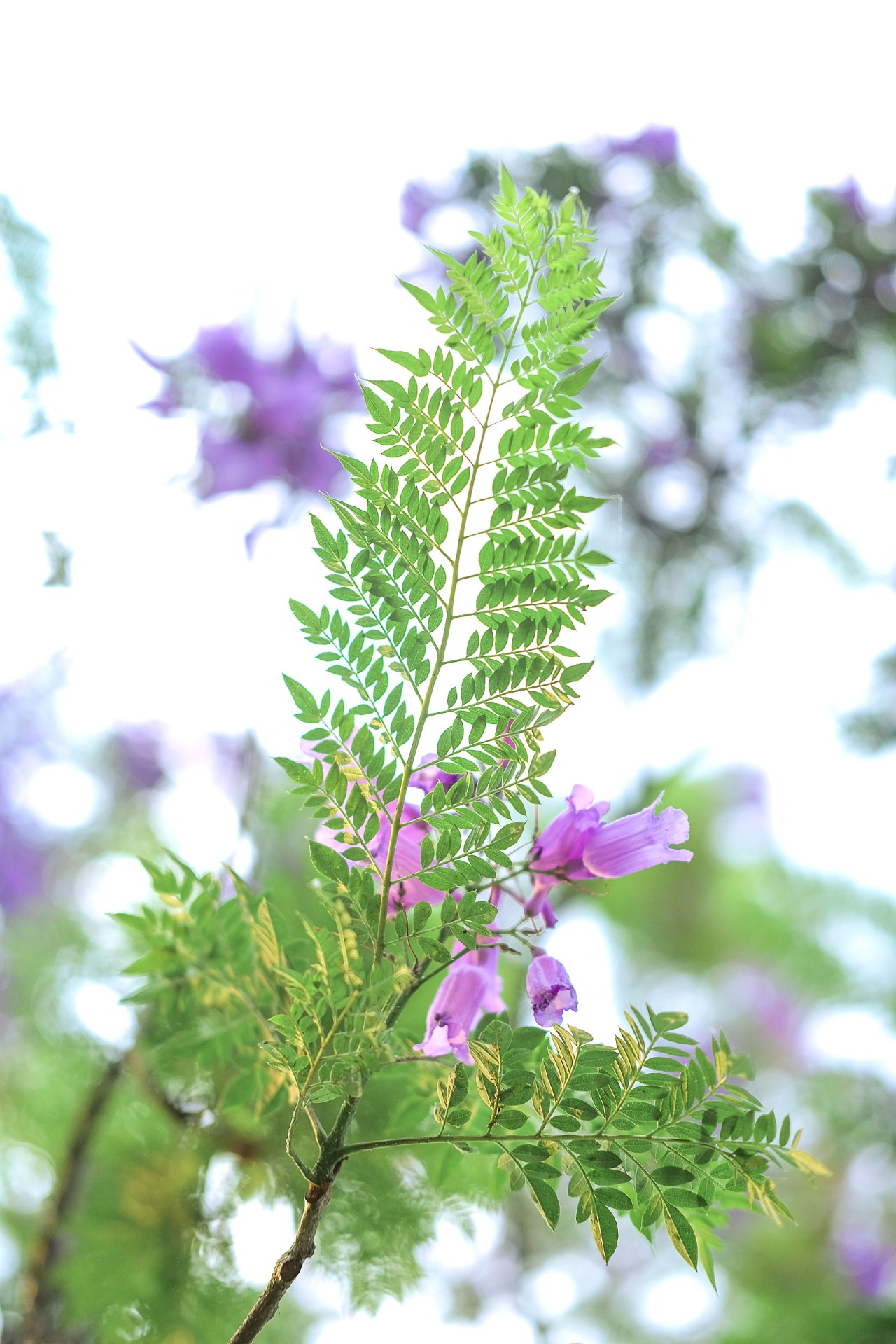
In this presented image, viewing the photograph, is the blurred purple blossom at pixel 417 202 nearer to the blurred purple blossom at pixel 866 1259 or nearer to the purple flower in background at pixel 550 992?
the purple flower in background at pixel 550 992

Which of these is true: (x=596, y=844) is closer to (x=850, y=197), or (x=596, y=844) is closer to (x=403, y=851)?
(x=403, y=851)

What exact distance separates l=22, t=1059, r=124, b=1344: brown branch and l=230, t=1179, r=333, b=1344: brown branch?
257mm

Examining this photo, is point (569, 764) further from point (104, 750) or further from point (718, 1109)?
point (104, 750)

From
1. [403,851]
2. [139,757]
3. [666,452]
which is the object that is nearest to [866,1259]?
[666,452]

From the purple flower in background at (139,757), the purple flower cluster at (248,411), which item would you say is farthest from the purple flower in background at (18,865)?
the purple flower cluster at (248,411)

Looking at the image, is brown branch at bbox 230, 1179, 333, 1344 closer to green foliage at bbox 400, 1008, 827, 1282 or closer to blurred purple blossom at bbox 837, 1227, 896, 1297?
green foliage at bbox 400, 1008, 827, 1282

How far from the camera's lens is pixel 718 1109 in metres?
0.21

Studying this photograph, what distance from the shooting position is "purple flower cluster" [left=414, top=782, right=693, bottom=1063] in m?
0.22

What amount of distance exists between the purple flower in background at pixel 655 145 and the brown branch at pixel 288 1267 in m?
0.93

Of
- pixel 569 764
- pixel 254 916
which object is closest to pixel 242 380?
pixel 569 764

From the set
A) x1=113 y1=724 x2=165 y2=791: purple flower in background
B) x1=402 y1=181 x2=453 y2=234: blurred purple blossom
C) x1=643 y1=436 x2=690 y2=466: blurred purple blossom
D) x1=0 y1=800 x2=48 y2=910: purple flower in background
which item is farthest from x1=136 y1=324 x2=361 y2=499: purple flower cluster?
x1=0 y1=800 x2=48 y2=910: purple flower in background

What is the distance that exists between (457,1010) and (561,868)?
0.13 ft

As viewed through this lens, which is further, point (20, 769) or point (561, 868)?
point (20, 769)

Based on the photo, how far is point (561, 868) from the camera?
0.23 metres
